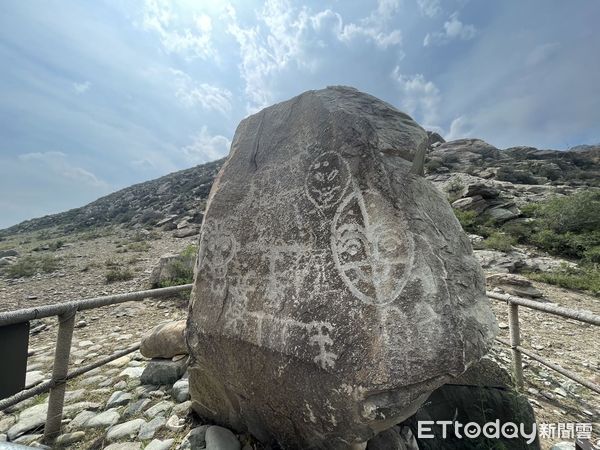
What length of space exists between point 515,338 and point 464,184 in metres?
20.3

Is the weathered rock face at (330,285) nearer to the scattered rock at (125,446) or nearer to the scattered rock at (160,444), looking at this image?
the scattered rock at (160,444)

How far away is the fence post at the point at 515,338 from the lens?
3.28 m

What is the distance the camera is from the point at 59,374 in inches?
93.8

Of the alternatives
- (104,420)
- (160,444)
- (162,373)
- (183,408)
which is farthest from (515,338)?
(104,420)

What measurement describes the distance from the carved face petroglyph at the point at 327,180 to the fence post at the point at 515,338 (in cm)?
270

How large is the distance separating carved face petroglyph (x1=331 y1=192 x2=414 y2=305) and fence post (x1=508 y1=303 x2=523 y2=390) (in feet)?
8.07

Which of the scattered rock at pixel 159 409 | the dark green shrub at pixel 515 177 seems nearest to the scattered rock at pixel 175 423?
the scattered rock at pixel 159 409

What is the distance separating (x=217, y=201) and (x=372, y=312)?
5.57 ft

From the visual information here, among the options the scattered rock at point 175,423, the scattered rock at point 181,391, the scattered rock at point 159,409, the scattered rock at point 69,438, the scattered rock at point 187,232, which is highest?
the scattered rock at point 187,232

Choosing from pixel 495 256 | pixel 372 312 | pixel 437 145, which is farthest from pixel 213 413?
pixel 437 145

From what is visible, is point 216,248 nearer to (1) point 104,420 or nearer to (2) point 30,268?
(1) point 104,420

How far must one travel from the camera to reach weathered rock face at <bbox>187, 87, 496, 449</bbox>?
5.16ft

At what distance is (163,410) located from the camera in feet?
8.77

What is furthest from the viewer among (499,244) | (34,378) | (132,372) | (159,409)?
(499,244)
